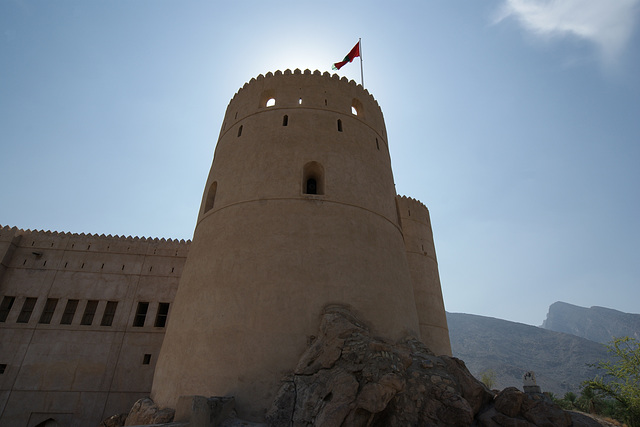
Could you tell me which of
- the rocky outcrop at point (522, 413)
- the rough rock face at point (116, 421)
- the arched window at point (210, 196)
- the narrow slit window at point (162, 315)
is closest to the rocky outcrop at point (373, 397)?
the rocky outcrop at point (522, 413)

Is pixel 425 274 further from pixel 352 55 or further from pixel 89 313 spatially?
pixel 89 313

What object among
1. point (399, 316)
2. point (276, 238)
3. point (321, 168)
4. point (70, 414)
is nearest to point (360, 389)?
point (399, 316)

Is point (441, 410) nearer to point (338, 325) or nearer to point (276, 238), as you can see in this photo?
point (338, 325)

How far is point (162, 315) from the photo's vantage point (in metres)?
16.3

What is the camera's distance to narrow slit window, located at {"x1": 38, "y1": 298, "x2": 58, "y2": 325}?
15594mm

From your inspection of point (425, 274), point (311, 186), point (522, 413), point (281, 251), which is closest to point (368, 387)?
point (522, 413)

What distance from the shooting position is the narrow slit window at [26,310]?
50.9 ft

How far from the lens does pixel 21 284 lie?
A: 52.9ft

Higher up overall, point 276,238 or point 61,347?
point 276,238

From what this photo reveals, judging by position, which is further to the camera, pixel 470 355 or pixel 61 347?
pixel 470 355

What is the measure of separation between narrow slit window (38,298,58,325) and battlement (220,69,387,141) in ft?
37.9

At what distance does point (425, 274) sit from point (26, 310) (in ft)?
60.9

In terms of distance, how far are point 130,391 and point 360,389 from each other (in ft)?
41.7

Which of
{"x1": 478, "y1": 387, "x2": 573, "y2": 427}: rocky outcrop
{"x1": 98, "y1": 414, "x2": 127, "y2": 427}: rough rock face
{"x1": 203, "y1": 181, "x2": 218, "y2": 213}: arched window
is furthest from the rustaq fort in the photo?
{"x1": 98, "y1": 414, "x2": 127, "y2": 427}: rough rock face
